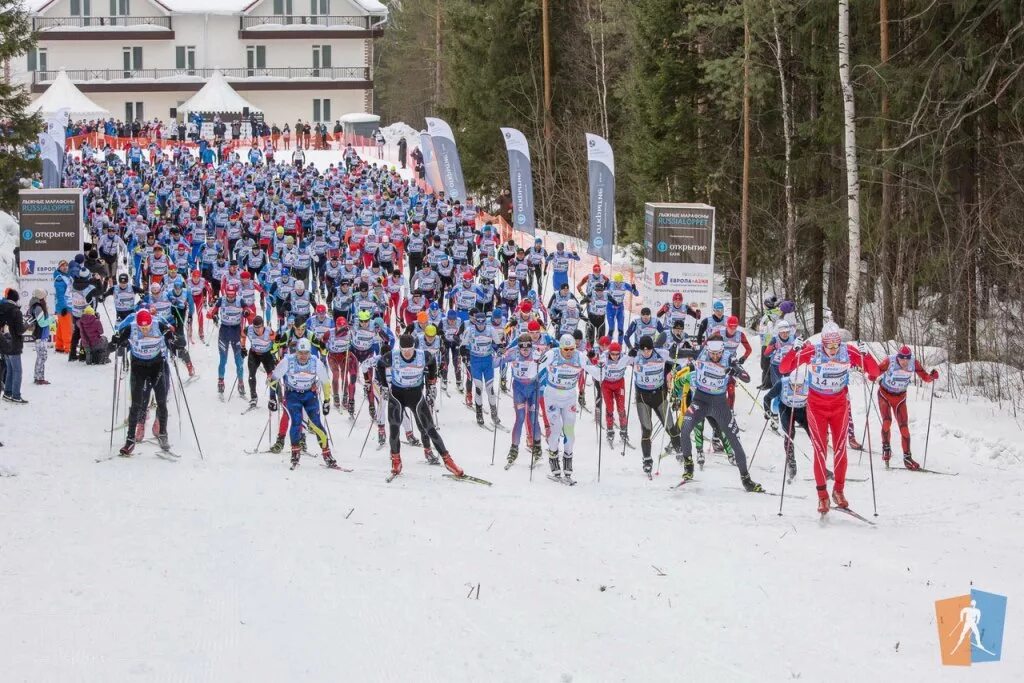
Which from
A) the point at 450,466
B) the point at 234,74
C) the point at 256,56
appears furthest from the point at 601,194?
the point at 256,56

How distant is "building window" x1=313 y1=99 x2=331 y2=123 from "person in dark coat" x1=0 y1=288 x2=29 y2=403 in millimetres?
59753

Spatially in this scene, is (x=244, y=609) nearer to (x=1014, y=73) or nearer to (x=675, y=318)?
(x=675, y=318)

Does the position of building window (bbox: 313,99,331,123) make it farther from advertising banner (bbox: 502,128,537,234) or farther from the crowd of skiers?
advertising banner (bbox: 502,128,537,234)

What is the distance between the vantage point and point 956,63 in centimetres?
2105

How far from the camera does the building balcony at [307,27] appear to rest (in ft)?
246

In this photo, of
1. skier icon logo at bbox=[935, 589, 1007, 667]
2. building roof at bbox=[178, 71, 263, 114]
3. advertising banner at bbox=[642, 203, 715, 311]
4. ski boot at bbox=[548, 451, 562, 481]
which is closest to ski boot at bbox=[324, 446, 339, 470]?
ski boot at bbox=[548, 451, 562, 481]

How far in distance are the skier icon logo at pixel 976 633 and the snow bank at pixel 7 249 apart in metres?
22.7

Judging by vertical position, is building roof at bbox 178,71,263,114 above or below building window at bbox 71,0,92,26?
below

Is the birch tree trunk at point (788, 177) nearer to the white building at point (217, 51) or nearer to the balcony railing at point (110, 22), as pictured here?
the white building at point (217, 51)

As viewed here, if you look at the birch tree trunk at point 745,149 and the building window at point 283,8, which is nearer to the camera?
the birch tree trunk at point 745,149

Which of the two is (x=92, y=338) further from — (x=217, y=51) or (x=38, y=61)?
(x=38, y=61)

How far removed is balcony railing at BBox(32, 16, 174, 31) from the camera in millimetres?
74375

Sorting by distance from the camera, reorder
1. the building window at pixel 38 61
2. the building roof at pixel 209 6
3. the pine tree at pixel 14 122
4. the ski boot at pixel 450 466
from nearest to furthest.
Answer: the ski boot at pixel 450 466 < the pine tree at pixel 14 122 < the building window at pixel 38 61 < the building roof at pixel 209 6

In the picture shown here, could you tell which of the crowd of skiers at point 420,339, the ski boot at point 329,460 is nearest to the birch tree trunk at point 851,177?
the crowd of skiers at point 420,339
